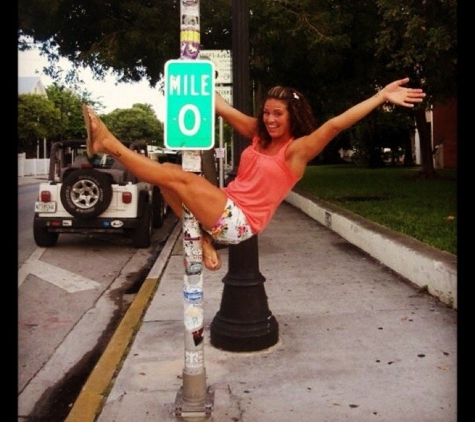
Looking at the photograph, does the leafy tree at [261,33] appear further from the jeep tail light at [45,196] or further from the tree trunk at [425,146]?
the tree trunk at [425,146]

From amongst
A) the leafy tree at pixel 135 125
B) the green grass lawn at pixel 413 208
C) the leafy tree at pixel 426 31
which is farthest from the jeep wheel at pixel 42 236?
the leafy tree at pixel 135 125

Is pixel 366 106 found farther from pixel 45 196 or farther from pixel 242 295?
pixel 45 196

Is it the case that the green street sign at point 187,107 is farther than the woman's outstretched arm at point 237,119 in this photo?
No

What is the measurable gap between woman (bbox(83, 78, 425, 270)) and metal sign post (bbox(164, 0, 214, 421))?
0.41 ft

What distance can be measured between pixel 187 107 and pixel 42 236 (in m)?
→ 7.71

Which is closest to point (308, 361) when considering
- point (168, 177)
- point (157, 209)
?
point (168, 177)

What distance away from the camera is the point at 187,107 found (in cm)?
316

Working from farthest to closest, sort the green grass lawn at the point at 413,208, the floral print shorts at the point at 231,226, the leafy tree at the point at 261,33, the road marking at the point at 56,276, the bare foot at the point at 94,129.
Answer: the leafy tree at the point at 261,33, the green grass lawn at the point at 413,208, the road marking at the point at 56,276, the floral print shorts at the point at 231,226, the bare foot at the point at 94,129

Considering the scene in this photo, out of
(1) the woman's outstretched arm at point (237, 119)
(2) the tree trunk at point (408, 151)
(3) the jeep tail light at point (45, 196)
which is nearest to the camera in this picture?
(1) the woman's outstretched arm at point (237, 119)

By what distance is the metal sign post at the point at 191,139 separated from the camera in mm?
3162

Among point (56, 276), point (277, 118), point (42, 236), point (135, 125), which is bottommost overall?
point (56, 276)

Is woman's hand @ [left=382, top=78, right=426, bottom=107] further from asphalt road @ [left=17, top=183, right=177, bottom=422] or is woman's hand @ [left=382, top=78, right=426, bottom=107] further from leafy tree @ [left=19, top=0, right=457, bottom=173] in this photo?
leafy tree @ [left=19, top=0, right=457, bottom=173]

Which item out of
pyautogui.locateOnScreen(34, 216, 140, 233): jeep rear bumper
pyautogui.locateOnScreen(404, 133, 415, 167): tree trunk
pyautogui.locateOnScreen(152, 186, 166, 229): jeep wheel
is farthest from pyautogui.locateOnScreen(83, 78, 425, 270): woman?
pyautogui.locateOnScreen(404, 133, 415, 167): tree trunk

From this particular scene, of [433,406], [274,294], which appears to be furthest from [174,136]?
[274,294]
